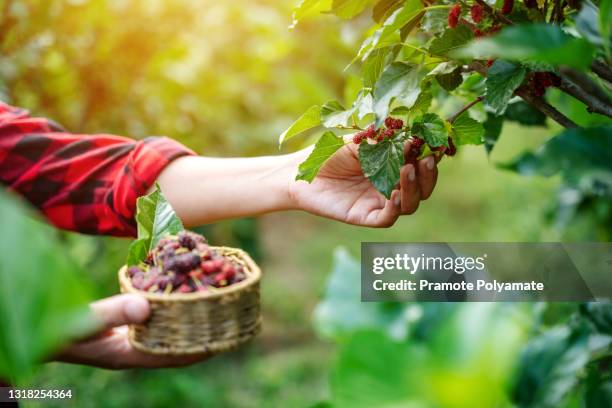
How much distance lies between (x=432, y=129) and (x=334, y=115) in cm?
11

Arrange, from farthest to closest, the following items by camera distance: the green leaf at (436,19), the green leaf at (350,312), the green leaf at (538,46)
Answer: the green leaf at (436,19) → the green leaf at (350,312) → the green leaf at (538,46)

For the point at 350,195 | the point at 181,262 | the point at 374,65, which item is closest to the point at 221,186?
the point at 350,195

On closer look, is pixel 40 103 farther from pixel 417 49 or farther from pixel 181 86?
pixel 417 49

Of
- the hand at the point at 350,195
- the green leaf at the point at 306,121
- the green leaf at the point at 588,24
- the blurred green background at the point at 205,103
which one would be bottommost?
the blurred green background at the point at 205,103

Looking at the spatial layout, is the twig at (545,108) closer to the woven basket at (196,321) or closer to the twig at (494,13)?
the twig at (494,13)

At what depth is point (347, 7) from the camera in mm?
739

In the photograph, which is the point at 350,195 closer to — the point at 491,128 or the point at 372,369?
the point at 491,128

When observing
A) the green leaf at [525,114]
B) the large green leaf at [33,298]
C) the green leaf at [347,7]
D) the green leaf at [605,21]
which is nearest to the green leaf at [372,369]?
the large green leaf at [33,298]

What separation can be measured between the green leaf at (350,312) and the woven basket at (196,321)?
0.16m

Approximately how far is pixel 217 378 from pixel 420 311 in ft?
7.32

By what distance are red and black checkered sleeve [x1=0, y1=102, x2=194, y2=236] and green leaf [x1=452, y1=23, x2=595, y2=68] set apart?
0.79 m

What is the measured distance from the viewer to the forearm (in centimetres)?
111

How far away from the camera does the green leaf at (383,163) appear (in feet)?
2.45

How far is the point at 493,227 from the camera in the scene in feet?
13.2
